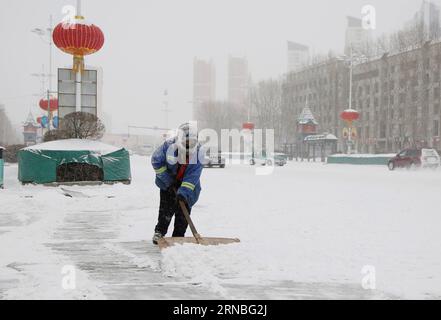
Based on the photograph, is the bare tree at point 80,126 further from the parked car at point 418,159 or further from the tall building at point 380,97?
the tall building at point 380,97

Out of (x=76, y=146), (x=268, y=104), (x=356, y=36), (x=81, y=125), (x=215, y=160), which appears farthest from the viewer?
(x=268, y=104)

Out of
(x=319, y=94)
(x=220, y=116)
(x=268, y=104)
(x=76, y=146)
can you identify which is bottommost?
(x=76, y=146)

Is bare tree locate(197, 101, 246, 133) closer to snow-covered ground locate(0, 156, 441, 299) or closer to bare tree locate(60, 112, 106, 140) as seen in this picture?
bare tree locate(60, 112, 106, 140)

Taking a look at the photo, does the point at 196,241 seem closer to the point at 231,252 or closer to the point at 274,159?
the point at 231,252

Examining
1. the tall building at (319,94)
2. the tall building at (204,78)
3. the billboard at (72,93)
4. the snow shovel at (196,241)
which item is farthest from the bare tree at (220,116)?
the snow shovel at (196,241)

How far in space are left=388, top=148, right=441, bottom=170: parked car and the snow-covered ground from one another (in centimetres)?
1889

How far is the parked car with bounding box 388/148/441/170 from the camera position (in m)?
29.1

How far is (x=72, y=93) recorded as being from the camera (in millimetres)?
19594

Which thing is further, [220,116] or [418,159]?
[220,116]

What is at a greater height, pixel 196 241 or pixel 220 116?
pixel 220 116

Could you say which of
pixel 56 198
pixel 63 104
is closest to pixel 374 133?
pixel 63 104

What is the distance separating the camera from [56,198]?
40.2 feet

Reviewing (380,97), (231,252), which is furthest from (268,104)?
(231,252)

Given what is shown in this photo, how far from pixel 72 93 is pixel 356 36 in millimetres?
48134
